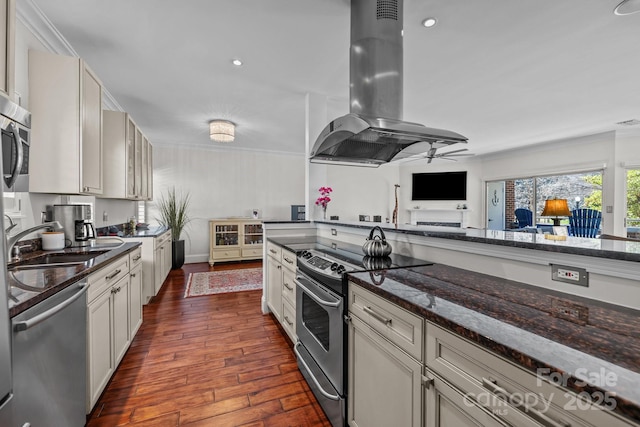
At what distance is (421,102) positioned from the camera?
3725 mm

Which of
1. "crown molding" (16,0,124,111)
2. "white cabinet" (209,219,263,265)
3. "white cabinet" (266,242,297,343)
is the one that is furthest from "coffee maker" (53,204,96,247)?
"white cabinet" (209,219,263,265)

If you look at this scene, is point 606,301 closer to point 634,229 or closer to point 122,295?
point 122,295

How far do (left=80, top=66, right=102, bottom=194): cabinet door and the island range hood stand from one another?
5.95 feet

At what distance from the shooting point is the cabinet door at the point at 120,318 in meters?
1.88

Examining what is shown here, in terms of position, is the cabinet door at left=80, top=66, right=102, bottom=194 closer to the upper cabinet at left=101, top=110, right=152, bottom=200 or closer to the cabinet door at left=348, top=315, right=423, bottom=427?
the upper cabinet at left=101, top=110, right=152, bottom=200

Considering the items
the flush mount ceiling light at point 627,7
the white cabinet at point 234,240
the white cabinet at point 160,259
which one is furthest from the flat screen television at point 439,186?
the white cabinet at point 160,259

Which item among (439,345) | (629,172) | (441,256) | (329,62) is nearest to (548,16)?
(329,62)

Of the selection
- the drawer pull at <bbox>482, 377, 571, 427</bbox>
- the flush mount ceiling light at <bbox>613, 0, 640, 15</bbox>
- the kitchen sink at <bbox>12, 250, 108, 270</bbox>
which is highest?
the flush mount ceiling light at <bbox>613, 0, 640, 15</bbox>

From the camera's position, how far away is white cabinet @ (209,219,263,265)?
561cm

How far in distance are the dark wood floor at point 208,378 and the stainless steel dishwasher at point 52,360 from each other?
36cm

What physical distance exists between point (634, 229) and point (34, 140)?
7873mm

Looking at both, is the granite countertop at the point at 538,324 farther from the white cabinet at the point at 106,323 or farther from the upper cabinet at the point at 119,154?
the upper cabinet at the point at 119,154

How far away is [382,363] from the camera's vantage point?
1136 millimetres

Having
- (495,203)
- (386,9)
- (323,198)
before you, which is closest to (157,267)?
(323,198)
